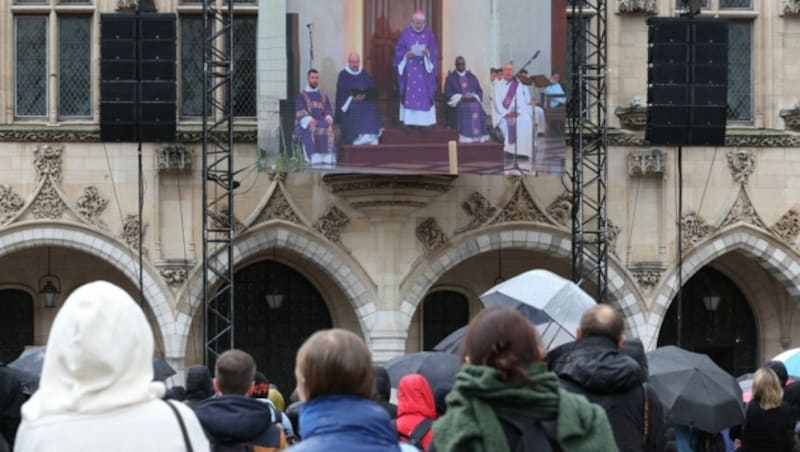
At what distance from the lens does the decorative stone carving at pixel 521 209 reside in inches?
967

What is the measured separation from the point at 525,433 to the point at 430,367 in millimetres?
6936

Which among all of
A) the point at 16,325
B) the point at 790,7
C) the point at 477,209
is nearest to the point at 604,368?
the point at 477,209

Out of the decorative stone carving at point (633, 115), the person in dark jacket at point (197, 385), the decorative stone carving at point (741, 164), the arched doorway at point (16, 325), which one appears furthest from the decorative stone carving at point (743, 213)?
the person in dark jacket at point (197, 385)

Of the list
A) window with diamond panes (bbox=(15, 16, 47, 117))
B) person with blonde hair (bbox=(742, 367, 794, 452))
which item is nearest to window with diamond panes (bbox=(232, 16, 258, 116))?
window with diamond panes (bbox=(15, 16, 47, 117))

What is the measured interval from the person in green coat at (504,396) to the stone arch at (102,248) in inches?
725

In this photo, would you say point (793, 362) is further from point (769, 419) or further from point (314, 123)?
point (314, 123)

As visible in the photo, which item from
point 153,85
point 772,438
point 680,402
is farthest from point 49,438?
point 153,85

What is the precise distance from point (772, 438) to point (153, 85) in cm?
1259

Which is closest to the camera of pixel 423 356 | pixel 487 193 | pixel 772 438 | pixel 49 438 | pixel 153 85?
pixel 49 438

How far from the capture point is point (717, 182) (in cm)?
2498

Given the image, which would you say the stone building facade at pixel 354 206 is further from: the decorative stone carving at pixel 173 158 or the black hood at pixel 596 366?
the black hood at pixel 596 366

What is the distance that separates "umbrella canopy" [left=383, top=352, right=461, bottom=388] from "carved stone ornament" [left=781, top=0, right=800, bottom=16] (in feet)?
42.3

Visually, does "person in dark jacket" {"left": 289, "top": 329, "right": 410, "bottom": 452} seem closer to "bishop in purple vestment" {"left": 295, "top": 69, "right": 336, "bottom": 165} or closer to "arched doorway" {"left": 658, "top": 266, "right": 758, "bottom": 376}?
"bishop in purple vestment" {"left": 295, "top": 69, "right": 336, "bottom": 165}

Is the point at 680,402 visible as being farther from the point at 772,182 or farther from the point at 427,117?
the point at 772,182
